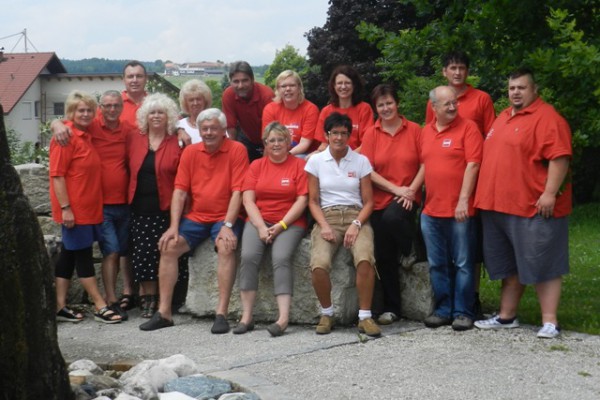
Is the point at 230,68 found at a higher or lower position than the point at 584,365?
higher

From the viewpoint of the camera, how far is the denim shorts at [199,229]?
343 inches

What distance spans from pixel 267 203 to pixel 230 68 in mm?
1678

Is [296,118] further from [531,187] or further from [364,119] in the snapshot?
[531,187]

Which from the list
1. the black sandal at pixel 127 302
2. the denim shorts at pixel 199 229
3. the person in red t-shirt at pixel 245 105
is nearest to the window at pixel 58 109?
the person in red t-shirt at pixel 245 105

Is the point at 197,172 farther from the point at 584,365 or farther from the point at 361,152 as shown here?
the point at 584,365

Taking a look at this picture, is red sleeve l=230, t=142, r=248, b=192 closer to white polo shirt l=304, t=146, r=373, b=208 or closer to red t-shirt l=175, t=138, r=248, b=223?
red t-shirt l=175, t=138, r=248, b=223

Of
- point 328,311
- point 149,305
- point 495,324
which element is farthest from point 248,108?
point 495,324

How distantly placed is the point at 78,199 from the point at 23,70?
5960 cm

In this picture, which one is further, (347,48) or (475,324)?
(347,48)

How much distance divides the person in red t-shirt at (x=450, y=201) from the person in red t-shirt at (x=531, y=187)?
13 cm

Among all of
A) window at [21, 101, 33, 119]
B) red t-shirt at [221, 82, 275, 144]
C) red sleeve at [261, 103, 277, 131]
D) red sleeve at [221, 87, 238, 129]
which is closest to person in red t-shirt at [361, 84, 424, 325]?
red sleeve at [261, 103, 277, 131]

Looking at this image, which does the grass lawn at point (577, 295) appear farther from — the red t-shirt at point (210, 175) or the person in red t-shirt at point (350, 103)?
the red t-shirt at point (210, 175)

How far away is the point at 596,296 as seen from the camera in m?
10.7

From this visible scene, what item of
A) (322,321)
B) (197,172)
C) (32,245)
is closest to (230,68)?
(197,172)
